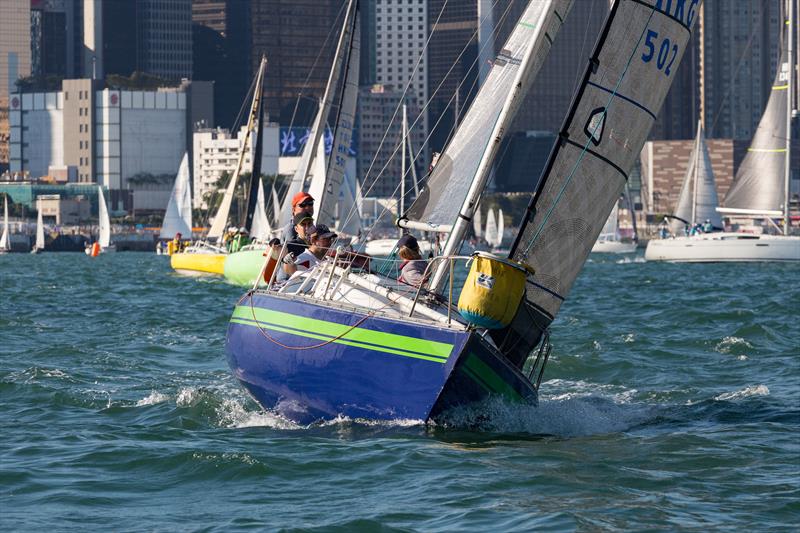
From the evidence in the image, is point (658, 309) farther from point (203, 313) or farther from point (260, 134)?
point (260, 134)

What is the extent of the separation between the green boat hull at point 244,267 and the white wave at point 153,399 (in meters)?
24.0

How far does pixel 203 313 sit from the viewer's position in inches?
1266

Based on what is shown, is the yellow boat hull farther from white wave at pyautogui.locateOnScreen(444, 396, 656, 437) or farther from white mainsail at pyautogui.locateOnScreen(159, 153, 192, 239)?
white wave at pyautogui.locateOnScreen(444, 396, 656, 437)

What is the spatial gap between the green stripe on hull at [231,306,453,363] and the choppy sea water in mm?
747

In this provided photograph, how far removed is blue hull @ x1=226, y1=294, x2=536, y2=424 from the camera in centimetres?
1317

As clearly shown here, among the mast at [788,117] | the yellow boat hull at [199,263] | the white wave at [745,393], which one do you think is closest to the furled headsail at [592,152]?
the white wave at [745,393]

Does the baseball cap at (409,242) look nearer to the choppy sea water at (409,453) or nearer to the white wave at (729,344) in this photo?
the choppy sea water at (409,453)

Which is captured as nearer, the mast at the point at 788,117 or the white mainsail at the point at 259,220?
the white mainsail at the point at 259,220

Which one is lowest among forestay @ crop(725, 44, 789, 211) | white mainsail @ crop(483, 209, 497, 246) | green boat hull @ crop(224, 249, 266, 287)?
white mainsail @ crop(483, 209, 497, 246)

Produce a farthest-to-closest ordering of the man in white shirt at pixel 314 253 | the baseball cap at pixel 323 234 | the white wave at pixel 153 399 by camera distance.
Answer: the white wave at pixel 153 399 → the baseball cap at pixel 323 234 → the man in white shirt at pixel 314 253

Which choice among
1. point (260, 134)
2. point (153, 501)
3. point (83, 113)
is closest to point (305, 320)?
point (153, 501)

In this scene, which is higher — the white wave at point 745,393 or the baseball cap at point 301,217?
the baseball cap at point 301,217

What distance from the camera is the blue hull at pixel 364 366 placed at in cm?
1317

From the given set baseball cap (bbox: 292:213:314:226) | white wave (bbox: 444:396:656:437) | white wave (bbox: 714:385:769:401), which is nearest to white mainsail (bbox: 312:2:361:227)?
baseball cap (bbox: 292:213:314:226)
